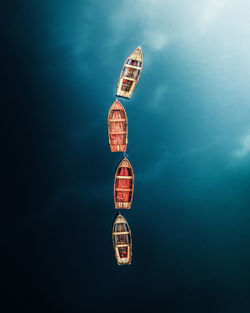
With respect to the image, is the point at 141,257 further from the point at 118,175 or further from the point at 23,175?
the point at 23,175

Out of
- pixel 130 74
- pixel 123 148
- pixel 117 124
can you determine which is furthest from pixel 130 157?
pixel 130 74

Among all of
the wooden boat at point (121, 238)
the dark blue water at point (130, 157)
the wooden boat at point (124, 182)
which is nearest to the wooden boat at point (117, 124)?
the dark blue water at point (130, 157)

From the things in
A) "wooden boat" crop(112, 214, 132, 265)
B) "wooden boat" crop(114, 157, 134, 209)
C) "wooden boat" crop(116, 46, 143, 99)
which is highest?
"wooden boat" crop(116, 46, 143, 99)

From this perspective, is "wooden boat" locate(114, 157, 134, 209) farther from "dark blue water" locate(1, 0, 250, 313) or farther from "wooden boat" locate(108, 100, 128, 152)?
"wooden boat" locate(108, 100, 128, 152)

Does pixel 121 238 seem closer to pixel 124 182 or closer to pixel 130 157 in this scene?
pixel 124 182

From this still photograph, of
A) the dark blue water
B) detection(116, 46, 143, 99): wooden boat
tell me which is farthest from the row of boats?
the dark blue water

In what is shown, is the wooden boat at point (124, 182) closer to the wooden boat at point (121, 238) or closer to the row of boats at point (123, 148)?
the row of boats at point (123, 148)

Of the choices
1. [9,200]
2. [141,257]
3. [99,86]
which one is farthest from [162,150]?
[9,200]
